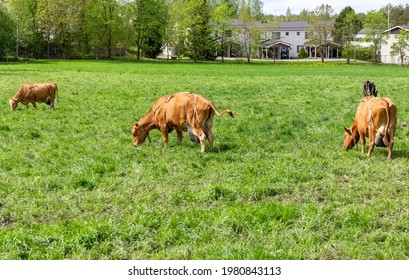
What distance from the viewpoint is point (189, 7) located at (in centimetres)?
8512

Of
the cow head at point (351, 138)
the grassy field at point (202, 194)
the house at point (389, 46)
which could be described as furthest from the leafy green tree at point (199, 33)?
the cow head at point (351, 138)

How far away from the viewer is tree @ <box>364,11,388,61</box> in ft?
285

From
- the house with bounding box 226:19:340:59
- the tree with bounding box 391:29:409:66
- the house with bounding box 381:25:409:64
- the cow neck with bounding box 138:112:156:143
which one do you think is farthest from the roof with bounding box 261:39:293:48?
the cow neck with bounding box 138:112:156:143

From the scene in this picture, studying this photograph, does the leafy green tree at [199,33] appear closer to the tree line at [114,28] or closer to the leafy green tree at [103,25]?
the tree line at [114,28]

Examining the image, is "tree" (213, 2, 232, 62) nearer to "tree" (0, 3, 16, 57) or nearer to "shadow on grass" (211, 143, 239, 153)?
"tree" (0, 3, 16, 57)

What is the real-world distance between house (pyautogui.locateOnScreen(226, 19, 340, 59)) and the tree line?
10.6 meters

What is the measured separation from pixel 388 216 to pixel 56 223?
466 cm

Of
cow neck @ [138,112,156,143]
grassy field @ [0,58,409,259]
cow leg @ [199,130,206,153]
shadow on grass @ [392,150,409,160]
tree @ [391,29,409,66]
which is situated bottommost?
grassy field @ [0,58,409,259]

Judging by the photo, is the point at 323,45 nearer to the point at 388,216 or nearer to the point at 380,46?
the point at 380,46

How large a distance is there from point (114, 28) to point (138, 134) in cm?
7311

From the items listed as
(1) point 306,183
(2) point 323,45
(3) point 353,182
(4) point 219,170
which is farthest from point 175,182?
(2) point 323,45

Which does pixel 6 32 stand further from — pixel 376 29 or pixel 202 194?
pixel 202 194

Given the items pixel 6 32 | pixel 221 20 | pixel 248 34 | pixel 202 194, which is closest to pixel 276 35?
pixel 248 34

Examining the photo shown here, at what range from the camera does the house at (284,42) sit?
338 ft
